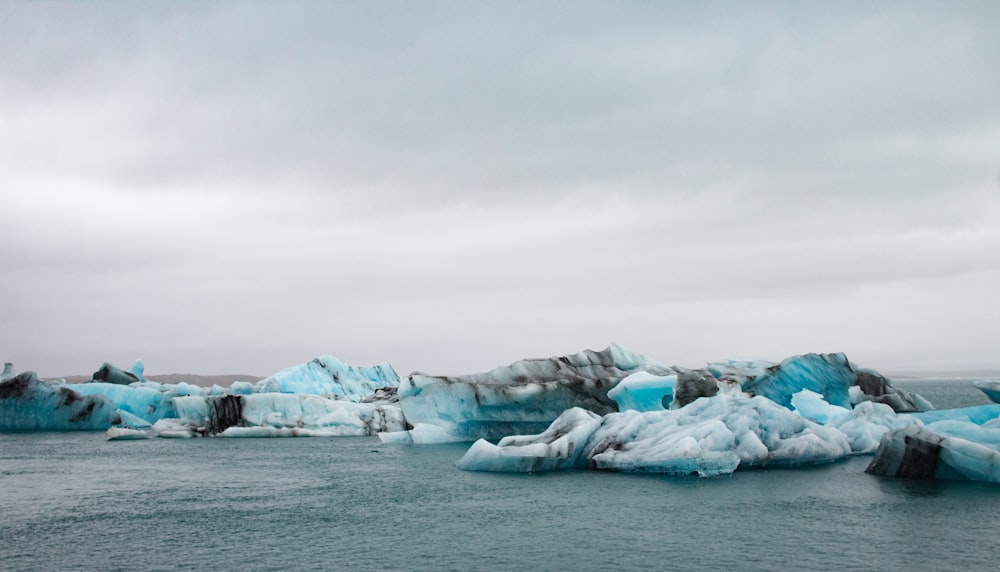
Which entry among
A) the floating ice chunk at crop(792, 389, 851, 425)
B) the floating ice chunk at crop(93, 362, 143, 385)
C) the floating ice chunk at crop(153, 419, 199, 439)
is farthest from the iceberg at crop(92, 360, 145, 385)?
the floating ice chunk at crop(792, 389, 851, 425)

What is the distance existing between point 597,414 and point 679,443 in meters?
10.1

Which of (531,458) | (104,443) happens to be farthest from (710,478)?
(104,443)

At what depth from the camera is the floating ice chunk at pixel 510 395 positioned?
30516 millimetres

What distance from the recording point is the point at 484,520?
49.3ft

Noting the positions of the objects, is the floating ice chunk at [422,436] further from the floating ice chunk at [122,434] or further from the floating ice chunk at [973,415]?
the floating ice chunk at [973,415]

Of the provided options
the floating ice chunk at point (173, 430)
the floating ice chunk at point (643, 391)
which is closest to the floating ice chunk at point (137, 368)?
the floating ice chunk at point (173, 430)

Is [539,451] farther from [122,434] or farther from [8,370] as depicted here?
[8,370]

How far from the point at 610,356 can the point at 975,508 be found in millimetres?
19843

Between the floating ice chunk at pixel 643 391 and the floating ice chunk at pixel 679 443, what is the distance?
16.9ft

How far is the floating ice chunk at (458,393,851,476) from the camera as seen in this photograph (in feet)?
67.0

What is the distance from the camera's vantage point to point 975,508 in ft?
49.6

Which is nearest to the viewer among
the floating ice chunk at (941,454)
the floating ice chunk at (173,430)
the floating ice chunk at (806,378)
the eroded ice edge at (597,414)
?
the floating ice chunk at (941,454)

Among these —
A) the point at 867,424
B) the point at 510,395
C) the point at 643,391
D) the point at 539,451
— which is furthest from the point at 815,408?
the point at 539,451

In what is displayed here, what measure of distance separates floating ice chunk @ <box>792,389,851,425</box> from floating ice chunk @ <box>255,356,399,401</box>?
2561 cm
